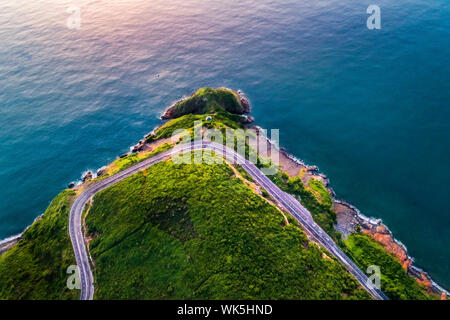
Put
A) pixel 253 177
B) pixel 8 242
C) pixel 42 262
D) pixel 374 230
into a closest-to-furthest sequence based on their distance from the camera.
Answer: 1. pixel 42 262
2. pixel 374 230
3. pixel 8 242
4. pixel 253 177

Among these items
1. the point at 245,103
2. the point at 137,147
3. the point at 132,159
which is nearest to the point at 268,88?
the point at 245,103

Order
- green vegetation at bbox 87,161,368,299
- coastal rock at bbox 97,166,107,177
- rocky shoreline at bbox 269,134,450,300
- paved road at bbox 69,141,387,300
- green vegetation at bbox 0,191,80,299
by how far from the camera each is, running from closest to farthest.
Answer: green vegetation at bbox 87,161,368,299, green vegetation at bbox 0,191,80,299, paved road at bbox 69,141,387,300, rocky shoreline at bbox 269,134,450,300, coastal rock at bbox 97,166,107,177

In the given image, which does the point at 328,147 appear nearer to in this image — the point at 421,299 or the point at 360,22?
the point at 421,299

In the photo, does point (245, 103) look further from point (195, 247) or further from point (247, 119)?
point (195, 247)

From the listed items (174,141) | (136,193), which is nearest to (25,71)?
(174,141)

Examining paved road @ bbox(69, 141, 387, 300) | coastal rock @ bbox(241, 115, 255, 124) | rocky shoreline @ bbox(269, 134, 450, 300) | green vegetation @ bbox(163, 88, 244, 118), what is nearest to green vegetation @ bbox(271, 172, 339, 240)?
paved road @ bbox(69, 141, 387, 300)

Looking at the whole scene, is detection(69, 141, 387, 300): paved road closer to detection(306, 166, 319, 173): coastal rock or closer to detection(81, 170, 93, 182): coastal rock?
detection(81, 170, 93, 182): coastal rock
